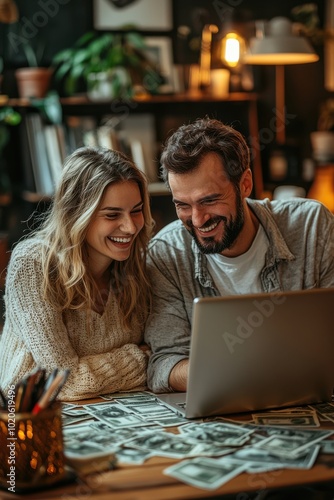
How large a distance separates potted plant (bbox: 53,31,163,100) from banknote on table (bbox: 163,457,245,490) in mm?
3208

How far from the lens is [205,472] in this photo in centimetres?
164

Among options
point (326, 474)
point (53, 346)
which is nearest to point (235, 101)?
point (53, 346)

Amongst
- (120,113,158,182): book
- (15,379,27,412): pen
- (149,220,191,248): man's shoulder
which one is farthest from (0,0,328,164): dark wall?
(15,379,27,412): pen

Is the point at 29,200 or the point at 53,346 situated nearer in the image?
the point at 53,346

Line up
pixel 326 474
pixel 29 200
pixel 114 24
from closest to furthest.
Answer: pixel 326 474
pixel 29 200
pixel 114 24

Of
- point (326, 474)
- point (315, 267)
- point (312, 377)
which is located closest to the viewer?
point (326, 474)

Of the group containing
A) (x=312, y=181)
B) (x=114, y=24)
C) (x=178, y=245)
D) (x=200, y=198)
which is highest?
(x=114, y=24)

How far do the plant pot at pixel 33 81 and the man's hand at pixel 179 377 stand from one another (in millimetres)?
2762

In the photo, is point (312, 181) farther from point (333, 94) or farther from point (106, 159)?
point (106, 159)

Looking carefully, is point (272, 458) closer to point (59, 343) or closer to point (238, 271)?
point (59, 343)

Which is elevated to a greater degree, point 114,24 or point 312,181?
point 114,24

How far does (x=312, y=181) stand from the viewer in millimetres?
5332

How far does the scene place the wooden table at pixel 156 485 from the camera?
1.56 m

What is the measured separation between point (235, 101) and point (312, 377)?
328cm
